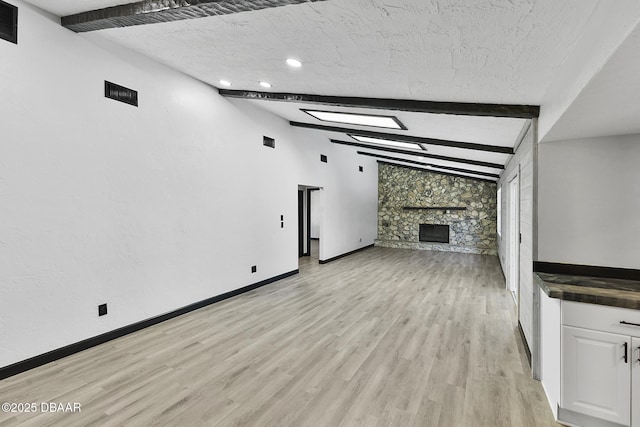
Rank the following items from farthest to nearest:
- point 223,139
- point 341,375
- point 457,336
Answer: point 223,139 → point 457,336 → point 341,375

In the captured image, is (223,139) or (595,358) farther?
(223,139)

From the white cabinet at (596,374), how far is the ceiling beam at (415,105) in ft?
5.92

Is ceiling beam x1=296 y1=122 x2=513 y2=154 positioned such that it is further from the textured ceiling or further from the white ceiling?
the white ceiling

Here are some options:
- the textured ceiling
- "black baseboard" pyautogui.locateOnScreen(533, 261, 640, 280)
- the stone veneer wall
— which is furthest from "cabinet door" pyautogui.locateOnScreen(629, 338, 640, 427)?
the stone veneer wall

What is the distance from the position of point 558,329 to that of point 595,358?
0.22m

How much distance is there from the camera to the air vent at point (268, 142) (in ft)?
18.0

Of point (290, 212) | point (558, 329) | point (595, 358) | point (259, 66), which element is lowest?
point (595, 358)

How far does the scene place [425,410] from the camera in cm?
215

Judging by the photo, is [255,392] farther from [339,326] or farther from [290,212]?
[290,212]

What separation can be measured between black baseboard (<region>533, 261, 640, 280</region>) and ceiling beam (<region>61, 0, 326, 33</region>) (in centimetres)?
268

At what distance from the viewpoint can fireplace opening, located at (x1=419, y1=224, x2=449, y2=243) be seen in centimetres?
1000

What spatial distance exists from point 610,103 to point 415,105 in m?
1.78

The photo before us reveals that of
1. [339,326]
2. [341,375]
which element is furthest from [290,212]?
[341,375]

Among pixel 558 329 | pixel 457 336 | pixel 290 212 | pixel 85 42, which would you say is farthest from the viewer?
pixel 290 212
